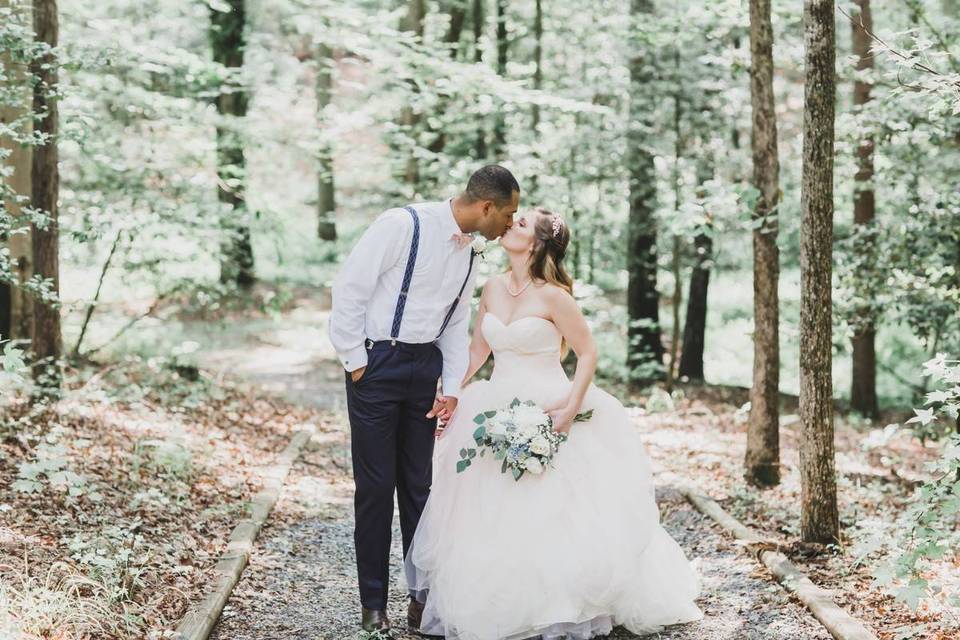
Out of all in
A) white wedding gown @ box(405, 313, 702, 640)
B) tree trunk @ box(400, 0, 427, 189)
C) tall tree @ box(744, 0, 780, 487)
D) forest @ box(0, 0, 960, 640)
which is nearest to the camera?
white wedding gown @ box(405, 313, 702, 640)

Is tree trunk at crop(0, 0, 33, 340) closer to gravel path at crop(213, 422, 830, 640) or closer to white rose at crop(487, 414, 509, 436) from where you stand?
gravel path at crop(213, 422, 830, 640)

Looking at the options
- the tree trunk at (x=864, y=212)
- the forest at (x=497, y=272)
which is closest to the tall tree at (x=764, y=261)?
the forest at (x=497, y=272)

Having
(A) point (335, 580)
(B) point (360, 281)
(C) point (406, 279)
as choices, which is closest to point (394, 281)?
(C) point (406, 279)

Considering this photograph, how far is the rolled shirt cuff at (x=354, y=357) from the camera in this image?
4.67m

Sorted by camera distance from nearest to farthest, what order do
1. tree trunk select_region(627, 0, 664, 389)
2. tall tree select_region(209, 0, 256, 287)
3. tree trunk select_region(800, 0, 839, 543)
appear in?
tree trunk select_region(800, 0, 839, 543) < tall tree select_region(209, 0, 256, 287) < tree trunk select_region(627, 0, 664, 389)

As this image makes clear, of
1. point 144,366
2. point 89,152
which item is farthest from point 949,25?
point 144,366

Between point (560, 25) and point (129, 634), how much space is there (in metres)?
15.9

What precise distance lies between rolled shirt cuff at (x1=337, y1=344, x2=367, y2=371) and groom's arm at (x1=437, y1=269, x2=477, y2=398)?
1.71 ft

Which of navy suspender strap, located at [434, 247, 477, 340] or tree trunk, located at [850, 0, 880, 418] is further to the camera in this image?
tree trunk, located at [850, 0, 880, 418]

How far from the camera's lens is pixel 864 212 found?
13.2m

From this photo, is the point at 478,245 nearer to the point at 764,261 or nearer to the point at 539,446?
the point at 539,446

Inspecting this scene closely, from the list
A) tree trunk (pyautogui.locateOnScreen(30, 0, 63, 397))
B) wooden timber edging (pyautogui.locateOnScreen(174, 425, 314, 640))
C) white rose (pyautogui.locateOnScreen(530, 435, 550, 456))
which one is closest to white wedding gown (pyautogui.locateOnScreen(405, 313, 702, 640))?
white rose (pyautogui.locateOnScreen(530, 435, 550, 456))

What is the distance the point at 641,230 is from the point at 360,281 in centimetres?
1024

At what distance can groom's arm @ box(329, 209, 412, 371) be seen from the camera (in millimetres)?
4637
